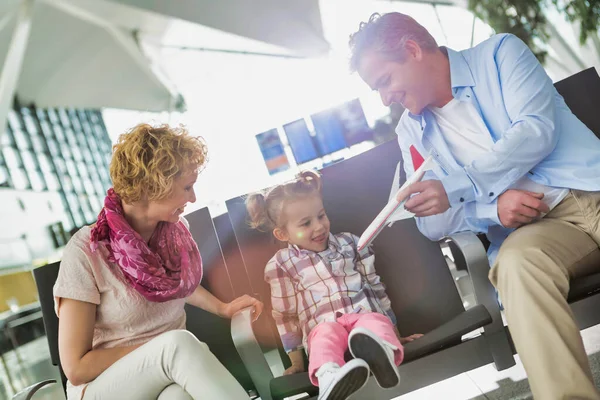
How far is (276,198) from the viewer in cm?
196

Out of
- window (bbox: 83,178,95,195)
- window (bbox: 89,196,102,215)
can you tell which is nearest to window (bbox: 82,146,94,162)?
window (bbox: 83,178,95,195)

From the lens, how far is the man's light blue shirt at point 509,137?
1472 mm

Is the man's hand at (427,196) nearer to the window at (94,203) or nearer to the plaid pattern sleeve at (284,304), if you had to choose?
the plaid pattern sleeve at (284,304)

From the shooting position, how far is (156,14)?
331cm

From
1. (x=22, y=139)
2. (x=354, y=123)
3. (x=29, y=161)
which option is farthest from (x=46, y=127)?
(x=354, y=123)

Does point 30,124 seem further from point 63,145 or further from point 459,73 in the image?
point 459,73

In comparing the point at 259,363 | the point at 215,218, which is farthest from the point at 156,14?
the point at 259,363

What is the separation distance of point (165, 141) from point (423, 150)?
2.87 ft

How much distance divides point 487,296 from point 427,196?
351 mm

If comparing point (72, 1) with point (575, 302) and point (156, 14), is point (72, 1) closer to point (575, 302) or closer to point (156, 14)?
point (156, 14)

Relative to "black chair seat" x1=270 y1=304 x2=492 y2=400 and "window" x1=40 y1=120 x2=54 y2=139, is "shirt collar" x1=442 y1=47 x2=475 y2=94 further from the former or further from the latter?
"window" x1=40 y1=120 x2=54 y2=139

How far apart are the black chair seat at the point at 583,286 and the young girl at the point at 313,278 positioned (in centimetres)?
48

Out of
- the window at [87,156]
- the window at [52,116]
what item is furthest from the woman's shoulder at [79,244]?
the window at [52,116]

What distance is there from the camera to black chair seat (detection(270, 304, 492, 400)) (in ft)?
4.75
